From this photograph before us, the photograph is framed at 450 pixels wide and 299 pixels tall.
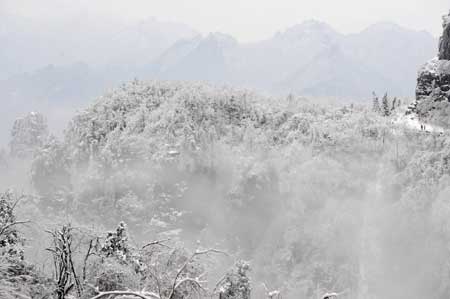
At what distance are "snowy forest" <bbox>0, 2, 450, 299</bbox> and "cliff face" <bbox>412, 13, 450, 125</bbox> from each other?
0.20 meters

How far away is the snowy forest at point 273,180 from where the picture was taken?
227ft

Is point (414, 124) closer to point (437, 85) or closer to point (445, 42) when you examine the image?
point (437, 85)

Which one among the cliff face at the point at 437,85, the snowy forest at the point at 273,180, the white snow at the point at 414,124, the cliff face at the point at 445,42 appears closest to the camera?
the snowy forest at the point at 273,180

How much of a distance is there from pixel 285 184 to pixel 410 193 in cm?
2301

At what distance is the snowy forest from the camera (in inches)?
2729

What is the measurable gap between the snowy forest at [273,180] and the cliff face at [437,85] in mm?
202

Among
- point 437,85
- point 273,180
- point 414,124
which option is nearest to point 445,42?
point 437,85

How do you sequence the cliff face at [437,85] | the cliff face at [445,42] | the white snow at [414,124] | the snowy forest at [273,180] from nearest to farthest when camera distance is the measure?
the snowy forest at [273,180]
the white snow at [414,124]
the cliff face at [445,42]
the cliff face at [437,85]

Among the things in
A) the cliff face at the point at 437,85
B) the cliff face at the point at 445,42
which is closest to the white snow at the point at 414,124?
the cliff face at the point at 437,85

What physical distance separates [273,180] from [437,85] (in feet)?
98.0

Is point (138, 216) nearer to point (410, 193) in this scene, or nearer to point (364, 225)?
point (364, 225)

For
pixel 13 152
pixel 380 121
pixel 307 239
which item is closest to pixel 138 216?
pixel 307 239

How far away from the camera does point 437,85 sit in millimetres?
79312

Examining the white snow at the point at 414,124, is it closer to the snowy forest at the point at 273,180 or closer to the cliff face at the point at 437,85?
the snowy forest at the point at 273,180
